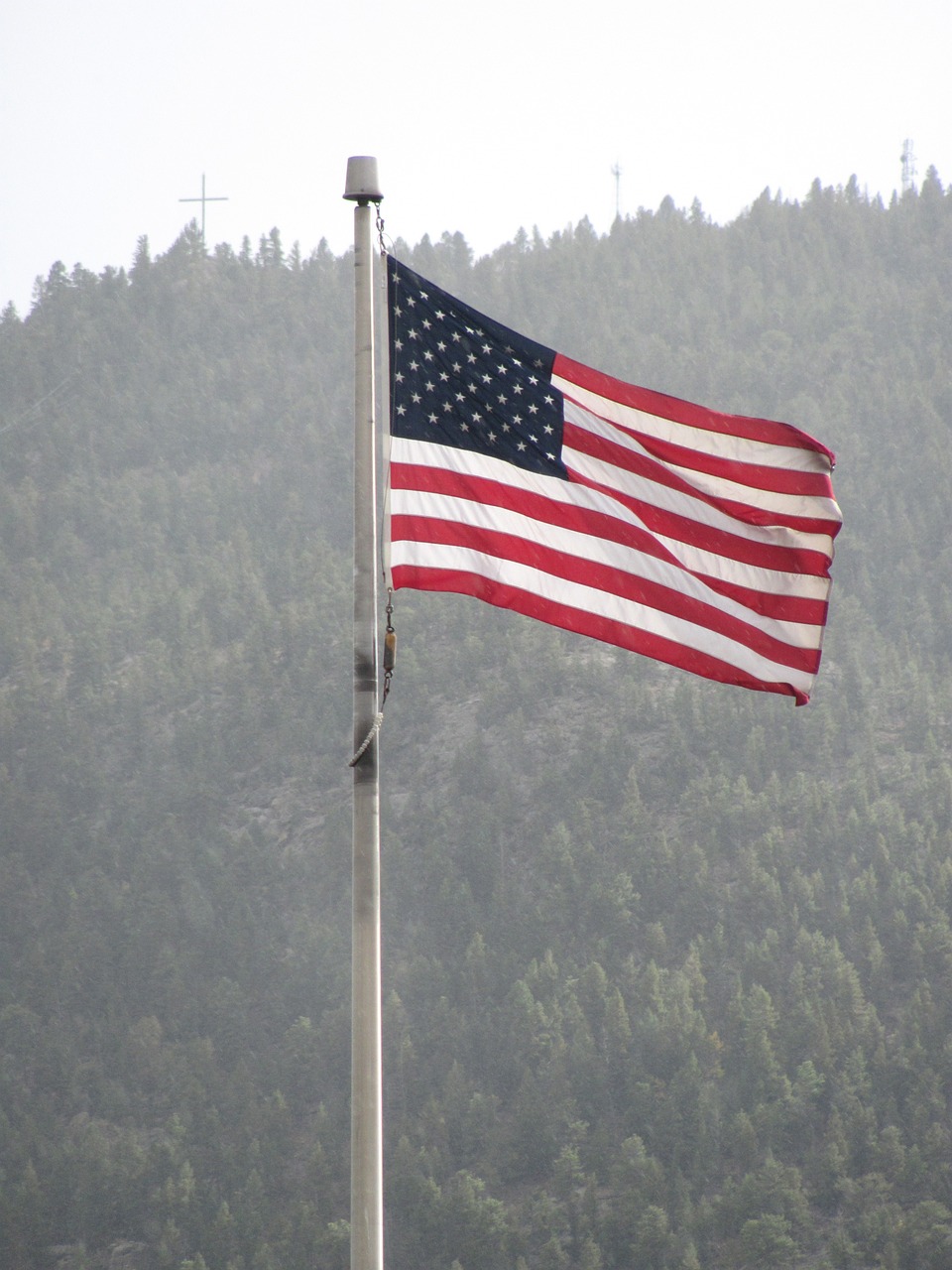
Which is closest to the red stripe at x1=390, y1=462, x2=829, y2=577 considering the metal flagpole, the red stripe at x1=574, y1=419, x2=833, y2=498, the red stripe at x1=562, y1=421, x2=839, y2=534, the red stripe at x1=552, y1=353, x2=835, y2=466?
the red stripe at x1=562, y1=421, x2=839, y2=534

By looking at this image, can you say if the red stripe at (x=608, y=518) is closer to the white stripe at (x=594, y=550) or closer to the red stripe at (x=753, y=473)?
the white stripe at (x=594, y=550)

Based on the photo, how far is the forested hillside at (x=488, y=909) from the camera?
113 meters

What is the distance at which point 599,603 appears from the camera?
11156mm

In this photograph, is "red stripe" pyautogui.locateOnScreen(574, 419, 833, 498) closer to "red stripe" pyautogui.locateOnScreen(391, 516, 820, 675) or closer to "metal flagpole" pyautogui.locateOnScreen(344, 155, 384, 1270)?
"red stripe" pyautogui.locateOnScreen(391, 516, 820, 675)

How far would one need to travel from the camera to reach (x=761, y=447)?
11766 mm

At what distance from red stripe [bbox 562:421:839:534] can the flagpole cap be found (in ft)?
7.53

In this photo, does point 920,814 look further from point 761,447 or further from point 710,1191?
point 761,447

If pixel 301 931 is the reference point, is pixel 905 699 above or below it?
above

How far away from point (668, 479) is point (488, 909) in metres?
138

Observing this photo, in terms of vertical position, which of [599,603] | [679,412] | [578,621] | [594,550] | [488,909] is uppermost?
[679,412]

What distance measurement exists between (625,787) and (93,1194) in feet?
180

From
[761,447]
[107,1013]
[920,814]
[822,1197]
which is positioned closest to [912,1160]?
[822,1197]

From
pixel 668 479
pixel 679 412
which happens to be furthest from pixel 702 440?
pixel 668 479

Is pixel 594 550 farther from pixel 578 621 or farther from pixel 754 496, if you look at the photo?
→ pixel 754 496
